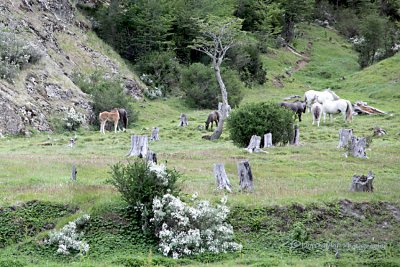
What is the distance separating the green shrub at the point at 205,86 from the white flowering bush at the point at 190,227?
131 ft

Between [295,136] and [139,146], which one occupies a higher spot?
[295,136]

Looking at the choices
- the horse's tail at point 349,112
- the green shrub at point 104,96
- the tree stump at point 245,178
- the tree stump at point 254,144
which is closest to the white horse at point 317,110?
the horse's tail at point 349,112

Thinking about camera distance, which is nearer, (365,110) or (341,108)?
(341,108)

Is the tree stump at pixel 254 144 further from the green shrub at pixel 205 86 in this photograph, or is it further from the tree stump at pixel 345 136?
the green shrub at pixel 205 86

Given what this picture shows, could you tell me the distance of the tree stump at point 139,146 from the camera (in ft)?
83.8

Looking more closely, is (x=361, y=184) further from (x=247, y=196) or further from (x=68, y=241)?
(x=68, y=241)

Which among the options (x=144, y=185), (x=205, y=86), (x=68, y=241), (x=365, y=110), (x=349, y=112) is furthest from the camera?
(x=205, y=86)

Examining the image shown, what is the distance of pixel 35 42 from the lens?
50.0 m

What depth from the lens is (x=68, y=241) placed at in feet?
50.2

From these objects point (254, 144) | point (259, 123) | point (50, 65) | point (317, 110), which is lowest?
point (254, 144)

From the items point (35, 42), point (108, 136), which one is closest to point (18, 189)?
point (108, 136)

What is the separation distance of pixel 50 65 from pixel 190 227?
34957 mm

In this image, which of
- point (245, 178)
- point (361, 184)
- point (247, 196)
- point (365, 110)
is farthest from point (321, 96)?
point (247, 196)

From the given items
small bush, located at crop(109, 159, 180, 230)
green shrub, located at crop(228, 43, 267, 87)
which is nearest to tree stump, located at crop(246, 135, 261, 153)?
small bush, located at crop(109, 159, 180, 230)
